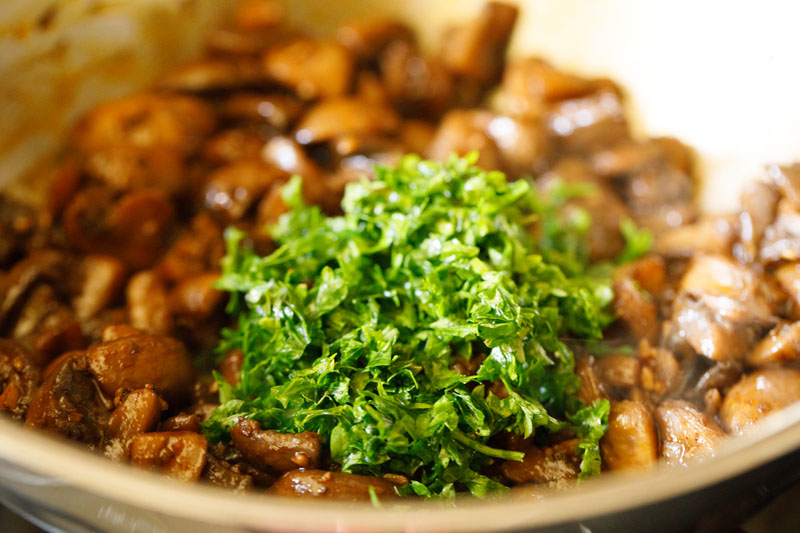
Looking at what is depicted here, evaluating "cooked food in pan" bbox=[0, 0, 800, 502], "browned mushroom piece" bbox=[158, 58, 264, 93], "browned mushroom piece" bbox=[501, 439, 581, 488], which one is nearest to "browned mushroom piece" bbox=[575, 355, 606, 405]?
"cooked food in pan" bbox=[0, 0, 800, 502]

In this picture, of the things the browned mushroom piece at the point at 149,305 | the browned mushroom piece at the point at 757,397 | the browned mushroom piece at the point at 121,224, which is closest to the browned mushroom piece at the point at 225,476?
the browned mushroom piece at the point at 149,305

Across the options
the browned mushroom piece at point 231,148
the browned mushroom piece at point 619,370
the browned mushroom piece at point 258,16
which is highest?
the browned mushroom piece at point 258,16

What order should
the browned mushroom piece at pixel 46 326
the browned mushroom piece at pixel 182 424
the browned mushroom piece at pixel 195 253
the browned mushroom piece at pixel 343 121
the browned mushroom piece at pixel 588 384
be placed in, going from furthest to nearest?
the browned mushroom piece at pixel 343 121
the browned mushroom piece at pixel 195 253
the browned mushroom piece at pixel 46 326
the browned mushroom piece at pixel 588 384
the browned mushroom piece at pixel 182 424

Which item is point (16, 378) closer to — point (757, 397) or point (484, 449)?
point (484, 449)

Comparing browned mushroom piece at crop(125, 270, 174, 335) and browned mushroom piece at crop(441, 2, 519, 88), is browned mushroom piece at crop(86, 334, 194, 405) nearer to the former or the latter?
browned mushroom piece at crop(125, 270, 174, 335)

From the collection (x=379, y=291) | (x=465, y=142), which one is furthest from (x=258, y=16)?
(x=379, y=291)

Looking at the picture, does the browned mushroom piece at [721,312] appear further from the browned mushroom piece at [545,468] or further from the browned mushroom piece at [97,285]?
the browned mushroom piece at [97,285]

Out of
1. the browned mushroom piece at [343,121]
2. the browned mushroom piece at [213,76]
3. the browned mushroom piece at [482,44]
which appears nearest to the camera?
the browned mushroom piece at [343,121]
